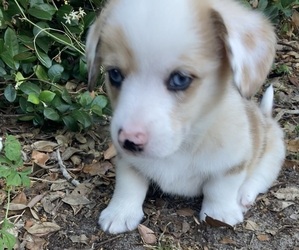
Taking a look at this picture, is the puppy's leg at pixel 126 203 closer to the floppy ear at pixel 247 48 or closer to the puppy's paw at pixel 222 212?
the puppy's paw at pixel 222 212

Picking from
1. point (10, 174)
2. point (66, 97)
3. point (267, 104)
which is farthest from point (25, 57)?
point (267, 104)

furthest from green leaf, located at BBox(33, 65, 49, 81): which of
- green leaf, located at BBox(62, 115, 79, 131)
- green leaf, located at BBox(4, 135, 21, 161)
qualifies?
green leaf, located at BBox(4, 135, 21, 161)

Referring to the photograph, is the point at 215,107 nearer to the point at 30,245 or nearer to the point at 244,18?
the point at 244,18

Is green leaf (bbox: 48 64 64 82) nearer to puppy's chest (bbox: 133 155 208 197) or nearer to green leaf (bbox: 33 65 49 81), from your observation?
green leaf (bbox: 33 65 49 81)

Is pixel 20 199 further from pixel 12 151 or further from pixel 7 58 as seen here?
pixel 7 58

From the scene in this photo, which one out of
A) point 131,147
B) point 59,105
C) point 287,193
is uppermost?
point 131,147

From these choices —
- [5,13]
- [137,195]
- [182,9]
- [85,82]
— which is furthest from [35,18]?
[182,9]
